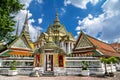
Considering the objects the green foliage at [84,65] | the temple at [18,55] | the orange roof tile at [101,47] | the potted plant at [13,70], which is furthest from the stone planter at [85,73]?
the potted plant at [13,70]

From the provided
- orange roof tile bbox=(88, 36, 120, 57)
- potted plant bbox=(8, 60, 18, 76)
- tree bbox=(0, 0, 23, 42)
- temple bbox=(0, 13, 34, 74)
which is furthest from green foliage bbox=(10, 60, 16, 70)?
orange roof tile bbox=(88, 36, 120, 57)

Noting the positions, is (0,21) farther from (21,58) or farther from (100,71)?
(100,71)

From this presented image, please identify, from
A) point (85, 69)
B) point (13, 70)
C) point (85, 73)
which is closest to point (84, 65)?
point (85, 69)

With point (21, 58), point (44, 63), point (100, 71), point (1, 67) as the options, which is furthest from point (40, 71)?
point (100, 71)

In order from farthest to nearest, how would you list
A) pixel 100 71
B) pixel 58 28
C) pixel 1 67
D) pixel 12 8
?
pixel 58 28
pixel 1 67
pixel 100 71
pixel 12 8

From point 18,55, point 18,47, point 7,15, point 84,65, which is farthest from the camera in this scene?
point 18,47

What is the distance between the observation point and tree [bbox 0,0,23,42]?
48.7ft

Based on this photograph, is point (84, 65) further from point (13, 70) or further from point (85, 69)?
point (13, 70)

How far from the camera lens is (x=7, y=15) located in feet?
51.9

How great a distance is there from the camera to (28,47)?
24.9 m

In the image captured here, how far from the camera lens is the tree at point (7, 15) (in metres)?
14.8

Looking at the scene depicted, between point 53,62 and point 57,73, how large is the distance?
4.33 ft

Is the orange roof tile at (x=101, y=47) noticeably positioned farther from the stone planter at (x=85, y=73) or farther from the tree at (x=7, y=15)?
the tree at (x=7, y=15)

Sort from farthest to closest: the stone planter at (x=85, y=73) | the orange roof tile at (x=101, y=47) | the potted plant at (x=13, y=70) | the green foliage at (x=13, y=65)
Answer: the orange roof tile at (x=101, y=47) → the green foliage at (x=13, y=65) → the potted plant at (x=13, y=70) → the stone planter at (x=85, y=73)
